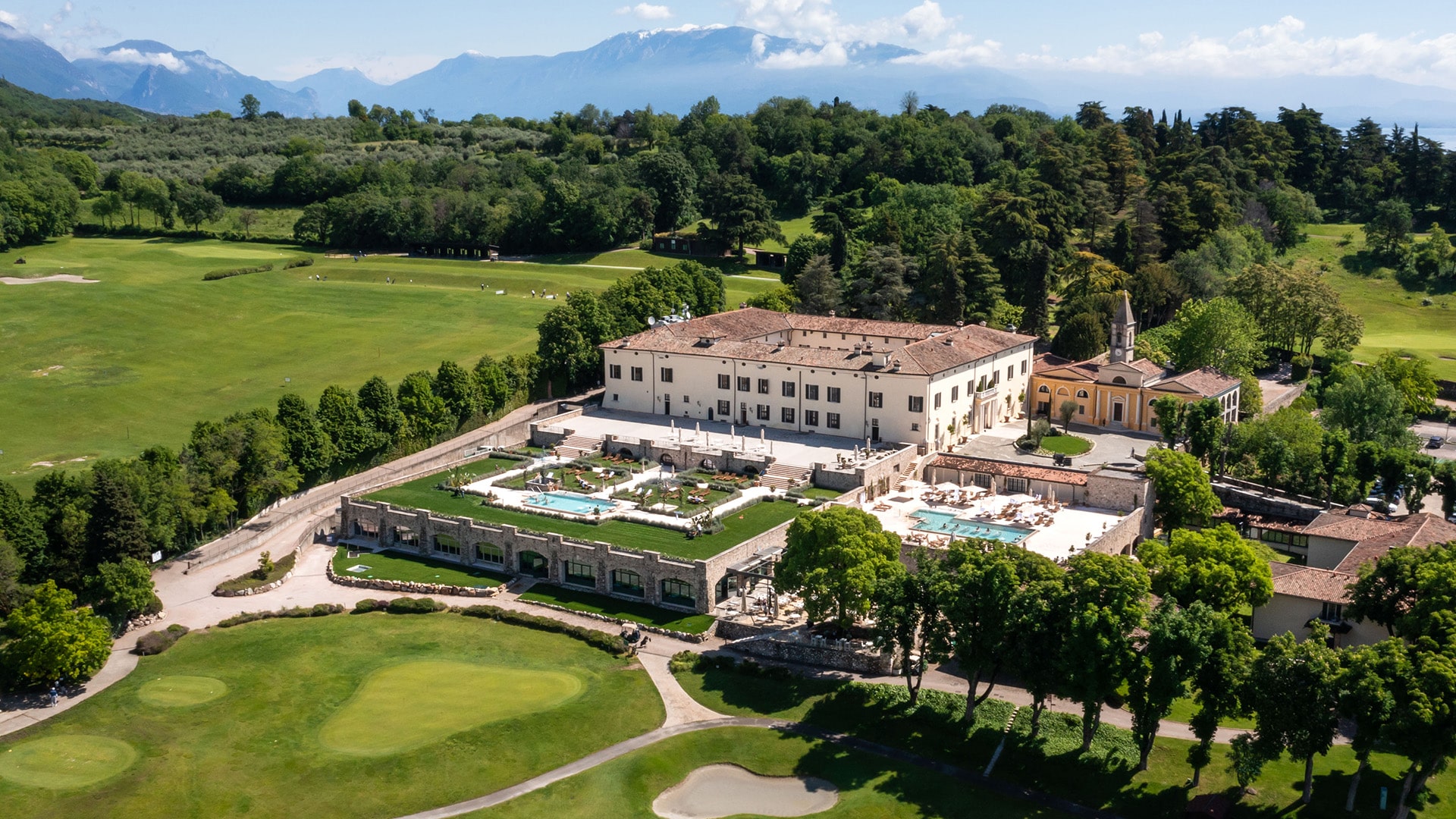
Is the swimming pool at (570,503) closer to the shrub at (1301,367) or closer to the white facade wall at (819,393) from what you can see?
the white facade wall at (819,393)

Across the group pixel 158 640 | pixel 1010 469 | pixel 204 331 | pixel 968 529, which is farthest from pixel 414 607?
pixel 204 331

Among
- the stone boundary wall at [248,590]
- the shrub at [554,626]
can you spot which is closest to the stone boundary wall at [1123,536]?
the shrub at [554,626]

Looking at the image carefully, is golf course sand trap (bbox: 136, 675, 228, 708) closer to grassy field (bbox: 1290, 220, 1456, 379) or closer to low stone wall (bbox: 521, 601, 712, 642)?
low stone wall (bbox: 521, 601, 712, 642)

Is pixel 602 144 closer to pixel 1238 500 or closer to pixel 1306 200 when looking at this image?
pixel 1306 200

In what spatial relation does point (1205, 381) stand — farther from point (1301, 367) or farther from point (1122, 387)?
point (1301, 367)

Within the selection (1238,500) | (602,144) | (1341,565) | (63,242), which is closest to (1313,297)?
(1238,500)

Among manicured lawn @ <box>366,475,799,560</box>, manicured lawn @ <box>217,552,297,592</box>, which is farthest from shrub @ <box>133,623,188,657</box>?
manicured lawn @ <box>366,475,799,560</box>
